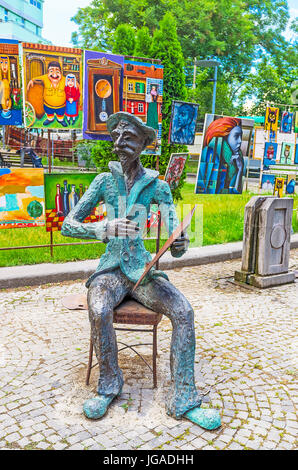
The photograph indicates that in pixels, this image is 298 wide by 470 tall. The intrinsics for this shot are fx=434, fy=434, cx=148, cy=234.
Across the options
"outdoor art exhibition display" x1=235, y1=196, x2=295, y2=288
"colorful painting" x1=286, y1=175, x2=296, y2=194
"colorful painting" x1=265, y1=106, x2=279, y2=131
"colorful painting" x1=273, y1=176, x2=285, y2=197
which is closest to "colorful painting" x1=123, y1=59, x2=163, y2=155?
"outdoor art exhibition display" x1=235, y1=196, x2=295, y2=288

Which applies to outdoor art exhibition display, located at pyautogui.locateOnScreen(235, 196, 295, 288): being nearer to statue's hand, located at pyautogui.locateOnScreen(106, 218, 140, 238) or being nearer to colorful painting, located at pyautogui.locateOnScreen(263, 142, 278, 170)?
statue's hand, located at pyautogui.locateOnScreen(106, 218, 140, 238)

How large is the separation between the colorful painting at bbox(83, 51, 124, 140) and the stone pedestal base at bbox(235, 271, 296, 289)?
108 inches

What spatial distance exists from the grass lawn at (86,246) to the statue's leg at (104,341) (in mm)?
3442

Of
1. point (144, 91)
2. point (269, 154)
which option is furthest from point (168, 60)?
point (144, 91)

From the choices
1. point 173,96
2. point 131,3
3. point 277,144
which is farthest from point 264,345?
point 131,3

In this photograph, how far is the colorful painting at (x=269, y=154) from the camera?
10.2 metres

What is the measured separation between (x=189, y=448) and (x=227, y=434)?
0.30m

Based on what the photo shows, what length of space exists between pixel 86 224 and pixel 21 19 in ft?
133

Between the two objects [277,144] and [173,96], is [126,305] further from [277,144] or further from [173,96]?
[173,96]

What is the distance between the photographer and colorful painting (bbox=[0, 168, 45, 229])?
228 inches

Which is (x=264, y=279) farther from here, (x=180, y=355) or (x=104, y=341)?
(x=104, y=341)

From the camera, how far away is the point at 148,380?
11.2 ft

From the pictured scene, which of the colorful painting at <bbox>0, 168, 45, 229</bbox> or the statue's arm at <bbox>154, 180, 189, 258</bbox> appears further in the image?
the colorful painting at <bbox>0, 168, 45, 229</bbox>

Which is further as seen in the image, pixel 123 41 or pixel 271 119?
pixel 123 41
